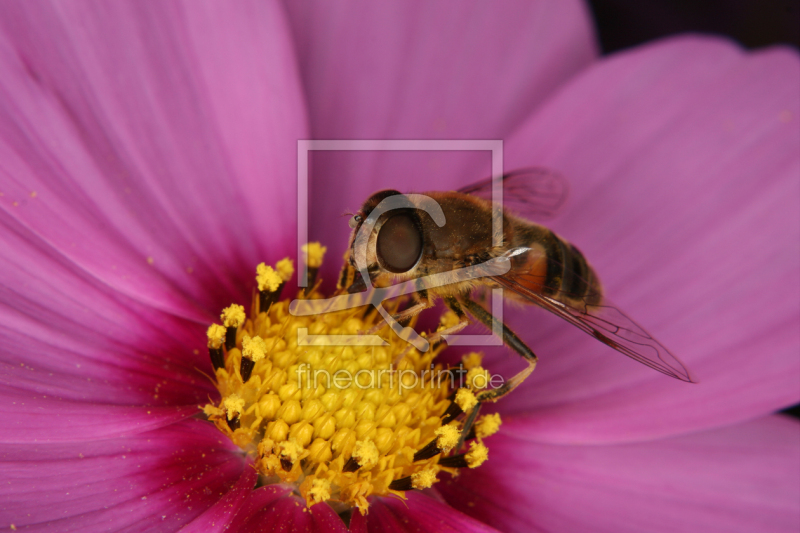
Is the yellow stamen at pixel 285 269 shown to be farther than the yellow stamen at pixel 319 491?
Yes

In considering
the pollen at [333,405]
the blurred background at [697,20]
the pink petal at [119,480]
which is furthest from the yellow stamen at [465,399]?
the blurred background at [697,20]

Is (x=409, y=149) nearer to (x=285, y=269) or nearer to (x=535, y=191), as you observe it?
(x=535, y=191)


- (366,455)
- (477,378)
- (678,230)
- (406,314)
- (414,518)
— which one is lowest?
(414,518)

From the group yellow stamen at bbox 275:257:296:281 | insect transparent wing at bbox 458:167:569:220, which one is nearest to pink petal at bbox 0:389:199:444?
yellow stamen at bbox 275:257:296:281

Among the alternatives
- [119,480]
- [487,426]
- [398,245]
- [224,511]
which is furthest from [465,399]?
[119,480]

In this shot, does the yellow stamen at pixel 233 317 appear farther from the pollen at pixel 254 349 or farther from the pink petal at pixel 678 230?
the pink petal at pixel 678 230

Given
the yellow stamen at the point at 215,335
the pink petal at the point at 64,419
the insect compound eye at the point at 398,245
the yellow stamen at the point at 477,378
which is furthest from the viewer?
the yellow stamen at the point at 477,378

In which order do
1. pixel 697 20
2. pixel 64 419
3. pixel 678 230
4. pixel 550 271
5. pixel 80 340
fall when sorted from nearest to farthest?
pixel 64 419 < pixel 80 340 < pixel 550 271 < pixel 678 230 < pixel 697 20

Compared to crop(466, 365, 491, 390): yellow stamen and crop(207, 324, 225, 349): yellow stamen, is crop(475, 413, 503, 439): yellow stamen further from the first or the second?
crop(207, 324, 225, 349): yellow stamen
